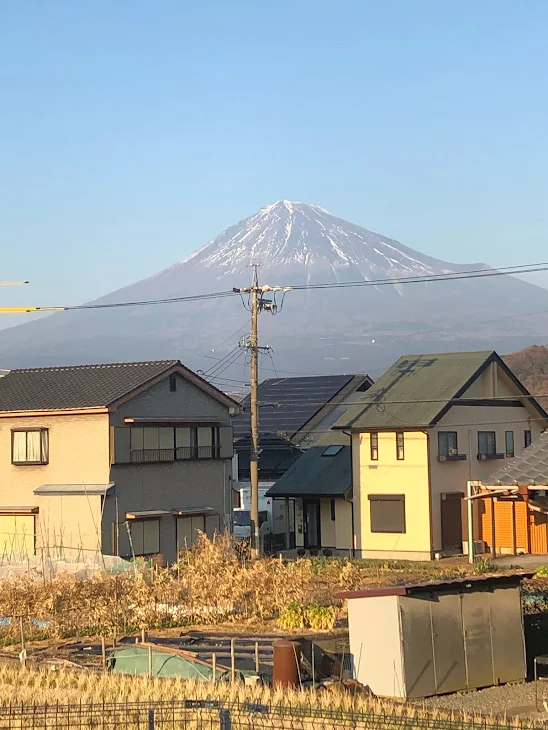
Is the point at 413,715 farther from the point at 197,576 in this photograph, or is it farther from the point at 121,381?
the point at 121,381

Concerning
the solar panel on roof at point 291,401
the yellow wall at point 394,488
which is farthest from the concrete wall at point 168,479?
the solar panel on roof at point 291,401

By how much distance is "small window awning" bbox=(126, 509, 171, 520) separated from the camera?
33062 millimetres

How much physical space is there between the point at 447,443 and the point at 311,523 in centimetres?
597

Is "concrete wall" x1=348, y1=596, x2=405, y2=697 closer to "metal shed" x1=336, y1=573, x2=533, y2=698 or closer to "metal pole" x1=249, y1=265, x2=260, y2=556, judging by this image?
"metal shed" x1=336, y1=573, x2=533, y2=698

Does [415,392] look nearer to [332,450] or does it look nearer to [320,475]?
[332,450]

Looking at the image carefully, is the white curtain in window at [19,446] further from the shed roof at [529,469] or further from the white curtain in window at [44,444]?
the shed roof at [529,469]

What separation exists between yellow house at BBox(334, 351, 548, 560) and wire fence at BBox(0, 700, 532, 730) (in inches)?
914

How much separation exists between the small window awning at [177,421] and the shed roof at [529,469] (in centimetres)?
1267

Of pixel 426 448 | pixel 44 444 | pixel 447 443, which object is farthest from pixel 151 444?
pixel 447 443

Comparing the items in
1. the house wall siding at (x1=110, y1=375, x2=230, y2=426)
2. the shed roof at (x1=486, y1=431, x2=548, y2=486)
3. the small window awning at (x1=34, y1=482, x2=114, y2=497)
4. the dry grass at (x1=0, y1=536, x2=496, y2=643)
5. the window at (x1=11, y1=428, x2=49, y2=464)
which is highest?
the house wall siding at (x1=110, y1=375, x2=230, y2=426)

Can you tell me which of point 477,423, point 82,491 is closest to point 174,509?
point 82,491

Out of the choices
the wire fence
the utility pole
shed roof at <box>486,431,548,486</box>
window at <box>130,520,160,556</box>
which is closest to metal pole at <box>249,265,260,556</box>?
the utility pole

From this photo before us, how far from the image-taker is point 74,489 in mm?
33219

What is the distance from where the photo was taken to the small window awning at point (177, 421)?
33.9 m
